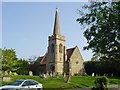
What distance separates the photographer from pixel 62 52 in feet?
253

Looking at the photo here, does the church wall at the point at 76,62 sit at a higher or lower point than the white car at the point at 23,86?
higher

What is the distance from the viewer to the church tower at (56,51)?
74.9m

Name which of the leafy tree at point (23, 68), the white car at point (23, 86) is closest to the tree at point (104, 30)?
the white car at point (23, 86)

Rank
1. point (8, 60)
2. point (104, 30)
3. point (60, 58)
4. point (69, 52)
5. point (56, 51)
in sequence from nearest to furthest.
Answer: point (104, 30) < point (8, 60) < point (56, 51) < point (60, 58) < point (69, 52)

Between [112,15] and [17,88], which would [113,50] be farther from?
[17,88]

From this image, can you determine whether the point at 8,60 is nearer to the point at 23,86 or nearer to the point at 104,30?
the point at 23,86

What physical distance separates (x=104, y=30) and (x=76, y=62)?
5919 cm

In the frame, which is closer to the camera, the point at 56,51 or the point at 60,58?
the point at 56,51

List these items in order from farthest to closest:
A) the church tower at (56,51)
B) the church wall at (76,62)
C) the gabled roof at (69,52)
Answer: the gabled roof at (69,52)
the church wall at (76,62)
the church tower at (56,51)

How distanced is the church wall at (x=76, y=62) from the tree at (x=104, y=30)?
54.9m

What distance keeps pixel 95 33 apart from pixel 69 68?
5555 centimetres

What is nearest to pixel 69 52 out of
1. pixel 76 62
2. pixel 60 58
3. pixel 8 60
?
pixel 76 62

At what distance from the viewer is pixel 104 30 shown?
1792 cm

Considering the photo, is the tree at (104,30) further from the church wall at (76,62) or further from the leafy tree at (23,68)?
the church wall at (76,62)
